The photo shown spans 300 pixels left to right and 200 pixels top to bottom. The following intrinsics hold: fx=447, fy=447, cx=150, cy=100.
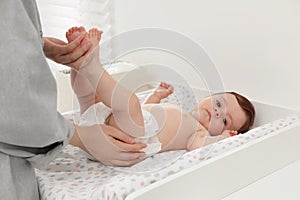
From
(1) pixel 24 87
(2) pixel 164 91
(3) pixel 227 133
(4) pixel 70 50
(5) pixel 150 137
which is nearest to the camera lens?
(1) pixel 24 87

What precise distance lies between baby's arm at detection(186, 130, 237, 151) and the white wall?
0.22 metres

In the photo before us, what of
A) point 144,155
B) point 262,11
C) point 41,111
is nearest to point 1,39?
point 41,111

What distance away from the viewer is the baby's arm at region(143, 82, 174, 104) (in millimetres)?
1268

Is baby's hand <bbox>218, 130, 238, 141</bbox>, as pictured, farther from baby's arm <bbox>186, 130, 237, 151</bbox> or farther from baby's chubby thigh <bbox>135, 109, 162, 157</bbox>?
baby's chubby thigh <bbox>135, 109, 162, 157</bbox>

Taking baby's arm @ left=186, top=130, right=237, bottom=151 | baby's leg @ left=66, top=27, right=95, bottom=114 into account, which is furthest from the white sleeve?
baby's arm @ left=186, top=130, right=237, bottom=151

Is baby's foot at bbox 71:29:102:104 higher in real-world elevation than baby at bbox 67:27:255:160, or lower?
higher

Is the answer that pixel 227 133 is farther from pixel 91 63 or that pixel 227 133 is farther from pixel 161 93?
pixel 91 63

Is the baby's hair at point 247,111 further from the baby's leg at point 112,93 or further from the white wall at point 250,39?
the baby's leg at point 112,93

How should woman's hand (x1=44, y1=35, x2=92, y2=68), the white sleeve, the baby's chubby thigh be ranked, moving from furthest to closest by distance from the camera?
the baby's chubby thigh < woman's hand (x1=44, y1=35, x2=92, y2=68) < the white sleeve

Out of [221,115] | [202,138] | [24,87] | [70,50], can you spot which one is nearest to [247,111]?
[221,115]

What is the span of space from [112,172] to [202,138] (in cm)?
27

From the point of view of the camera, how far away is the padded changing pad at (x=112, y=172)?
77cm

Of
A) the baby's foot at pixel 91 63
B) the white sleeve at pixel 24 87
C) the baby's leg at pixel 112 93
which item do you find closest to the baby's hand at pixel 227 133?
the baby's leg at pixel 112 93

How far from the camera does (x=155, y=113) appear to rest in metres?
1.14
